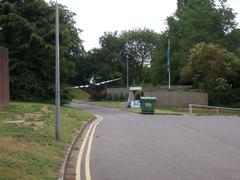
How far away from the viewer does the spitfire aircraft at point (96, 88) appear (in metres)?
A: 91.6

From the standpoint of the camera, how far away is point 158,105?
6500 centimetres

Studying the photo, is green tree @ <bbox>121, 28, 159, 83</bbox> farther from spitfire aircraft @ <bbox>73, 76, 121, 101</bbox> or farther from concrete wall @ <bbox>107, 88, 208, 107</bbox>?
concrete wall @ <bbox>107, 88, 208, 107</bbox>

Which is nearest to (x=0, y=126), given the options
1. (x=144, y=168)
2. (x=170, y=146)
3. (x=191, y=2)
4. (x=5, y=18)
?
(x=170, y=146)

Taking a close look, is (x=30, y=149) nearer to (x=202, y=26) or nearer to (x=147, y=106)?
(x=147, y=106)

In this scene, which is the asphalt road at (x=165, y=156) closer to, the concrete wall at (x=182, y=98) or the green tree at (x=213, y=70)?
the green tree at (x=213, y=70)

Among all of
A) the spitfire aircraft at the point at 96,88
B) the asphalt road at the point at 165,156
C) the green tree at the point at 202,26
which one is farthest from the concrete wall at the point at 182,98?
the asphalt road at the point at 165,156

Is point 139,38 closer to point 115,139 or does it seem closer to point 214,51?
point 214,51

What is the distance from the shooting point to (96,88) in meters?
103

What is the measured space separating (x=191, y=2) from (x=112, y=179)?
76059 millimetres

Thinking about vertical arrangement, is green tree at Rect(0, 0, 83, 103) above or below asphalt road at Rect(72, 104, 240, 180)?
above

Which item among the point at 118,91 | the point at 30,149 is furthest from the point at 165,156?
the point at 118,91

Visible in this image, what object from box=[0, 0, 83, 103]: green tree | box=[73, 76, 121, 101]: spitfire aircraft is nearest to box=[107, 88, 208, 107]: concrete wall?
box=[0, 0, 83, 103]: green tree

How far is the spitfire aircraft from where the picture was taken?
9162cm

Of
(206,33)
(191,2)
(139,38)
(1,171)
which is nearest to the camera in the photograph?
(1,171)
